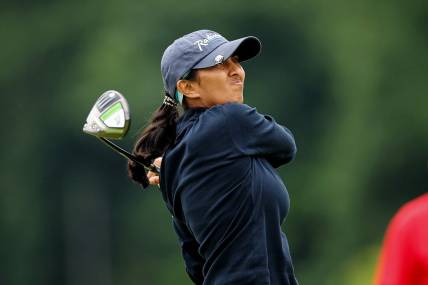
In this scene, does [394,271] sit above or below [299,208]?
above

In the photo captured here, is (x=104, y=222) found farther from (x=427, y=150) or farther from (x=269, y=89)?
(x=427, y=150)

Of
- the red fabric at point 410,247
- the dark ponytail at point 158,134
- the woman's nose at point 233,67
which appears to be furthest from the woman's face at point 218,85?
the red fabric at point 410,247

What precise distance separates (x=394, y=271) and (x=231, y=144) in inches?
57.0

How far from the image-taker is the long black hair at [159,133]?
6.71m

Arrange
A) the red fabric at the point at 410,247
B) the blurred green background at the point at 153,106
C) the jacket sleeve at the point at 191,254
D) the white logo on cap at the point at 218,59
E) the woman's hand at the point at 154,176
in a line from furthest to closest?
the blurred green background at the point at 153,106, the woman's hand at the point at 154,176, the jacket sleeve at the point at 191,254, the white logo on cap at the point at 218,59, the red fabric at the point at 410,247

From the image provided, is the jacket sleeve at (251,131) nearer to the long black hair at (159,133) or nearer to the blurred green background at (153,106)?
the long black hair at (159,133)

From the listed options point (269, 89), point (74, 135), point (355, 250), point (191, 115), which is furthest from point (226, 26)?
point (191, 115)

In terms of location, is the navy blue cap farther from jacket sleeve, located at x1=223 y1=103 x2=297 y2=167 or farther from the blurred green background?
the blurred green background

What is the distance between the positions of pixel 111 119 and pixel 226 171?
727mm

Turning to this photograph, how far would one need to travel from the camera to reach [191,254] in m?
6.73

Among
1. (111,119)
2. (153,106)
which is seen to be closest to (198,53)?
(111,119)

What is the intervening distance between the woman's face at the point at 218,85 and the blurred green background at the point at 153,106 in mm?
23884

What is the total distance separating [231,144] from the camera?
6.36 meters

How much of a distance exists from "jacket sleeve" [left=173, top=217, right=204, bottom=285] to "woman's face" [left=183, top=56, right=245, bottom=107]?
0.60 meters
